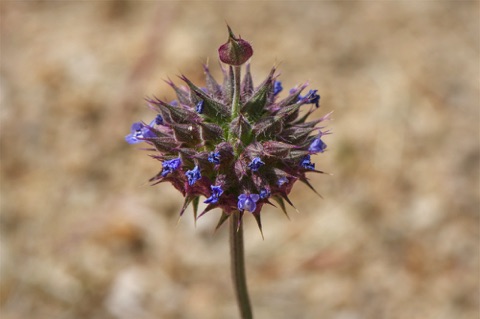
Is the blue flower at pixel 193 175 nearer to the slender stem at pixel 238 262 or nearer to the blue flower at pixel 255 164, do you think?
the blue flower at pixel 255 164

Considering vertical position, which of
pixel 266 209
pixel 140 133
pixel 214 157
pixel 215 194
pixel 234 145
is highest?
pixel 266 209

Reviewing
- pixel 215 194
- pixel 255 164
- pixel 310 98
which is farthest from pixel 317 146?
pixel 215 194

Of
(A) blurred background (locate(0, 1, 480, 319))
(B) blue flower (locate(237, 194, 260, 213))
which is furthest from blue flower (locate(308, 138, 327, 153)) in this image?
(A) blurred background (locate(0, 1, 480, 319))

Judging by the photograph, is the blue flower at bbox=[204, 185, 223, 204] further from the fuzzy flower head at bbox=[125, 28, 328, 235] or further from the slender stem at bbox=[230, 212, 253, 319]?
the slender stem at bbox=[230, 212, 253, 319]

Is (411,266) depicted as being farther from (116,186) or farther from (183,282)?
(116,186)

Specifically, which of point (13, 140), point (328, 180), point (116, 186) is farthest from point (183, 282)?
point (13, 140)

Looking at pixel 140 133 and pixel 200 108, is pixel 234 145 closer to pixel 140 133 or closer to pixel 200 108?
pixel 200 108

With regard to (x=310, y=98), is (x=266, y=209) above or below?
above
